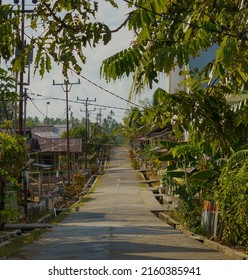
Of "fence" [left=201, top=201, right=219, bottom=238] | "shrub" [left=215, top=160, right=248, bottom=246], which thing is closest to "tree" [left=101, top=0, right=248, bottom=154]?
"shrub" [left=215, top=160, right=248, bottom=246]

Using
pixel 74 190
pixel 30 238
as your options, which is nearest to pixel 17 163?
pixel 30 238

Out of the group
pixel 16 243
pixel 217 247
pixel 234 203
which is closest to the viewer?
pixel 234 203

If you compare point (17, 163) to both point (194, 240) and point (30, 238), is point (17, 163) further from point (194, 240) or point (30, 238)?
point (194, 240)

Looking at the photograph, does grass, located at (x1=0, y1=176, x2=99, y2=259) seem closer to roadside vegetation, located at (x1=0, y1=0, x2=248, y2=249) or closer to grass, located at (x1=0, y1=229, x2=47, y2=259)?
grass, located at (x1=0, y1=229, x2=47, y2=259)

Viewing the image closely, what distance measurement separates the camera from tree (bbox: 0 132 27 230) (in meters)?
16.0

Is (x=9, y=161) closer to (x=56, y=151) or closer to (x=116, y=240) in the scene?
(x=116, y=240)

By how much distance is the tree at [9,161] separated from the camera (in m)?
16.0

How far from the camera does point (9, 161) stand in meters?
16.4

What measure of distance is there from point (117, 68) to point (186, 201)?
12.7 meters

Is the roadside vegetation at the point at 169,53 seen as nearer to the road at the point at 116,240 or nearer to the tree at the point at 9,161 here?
the road at the point at 116,240

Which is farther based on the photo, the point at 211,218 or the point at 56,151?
the point at 56,151

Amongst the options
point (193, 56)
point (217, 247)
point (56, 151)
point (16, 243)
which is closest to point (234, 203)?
point (217, 247)

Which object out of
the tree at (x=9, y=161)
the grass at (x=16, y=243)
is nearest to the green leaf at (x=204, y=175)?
the grass at (x=16, y=243)

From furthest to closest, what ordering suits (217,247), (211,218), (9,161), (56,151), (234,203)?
(56,151)
(9,161)
(211,218)
(217,247)
(234,203)
